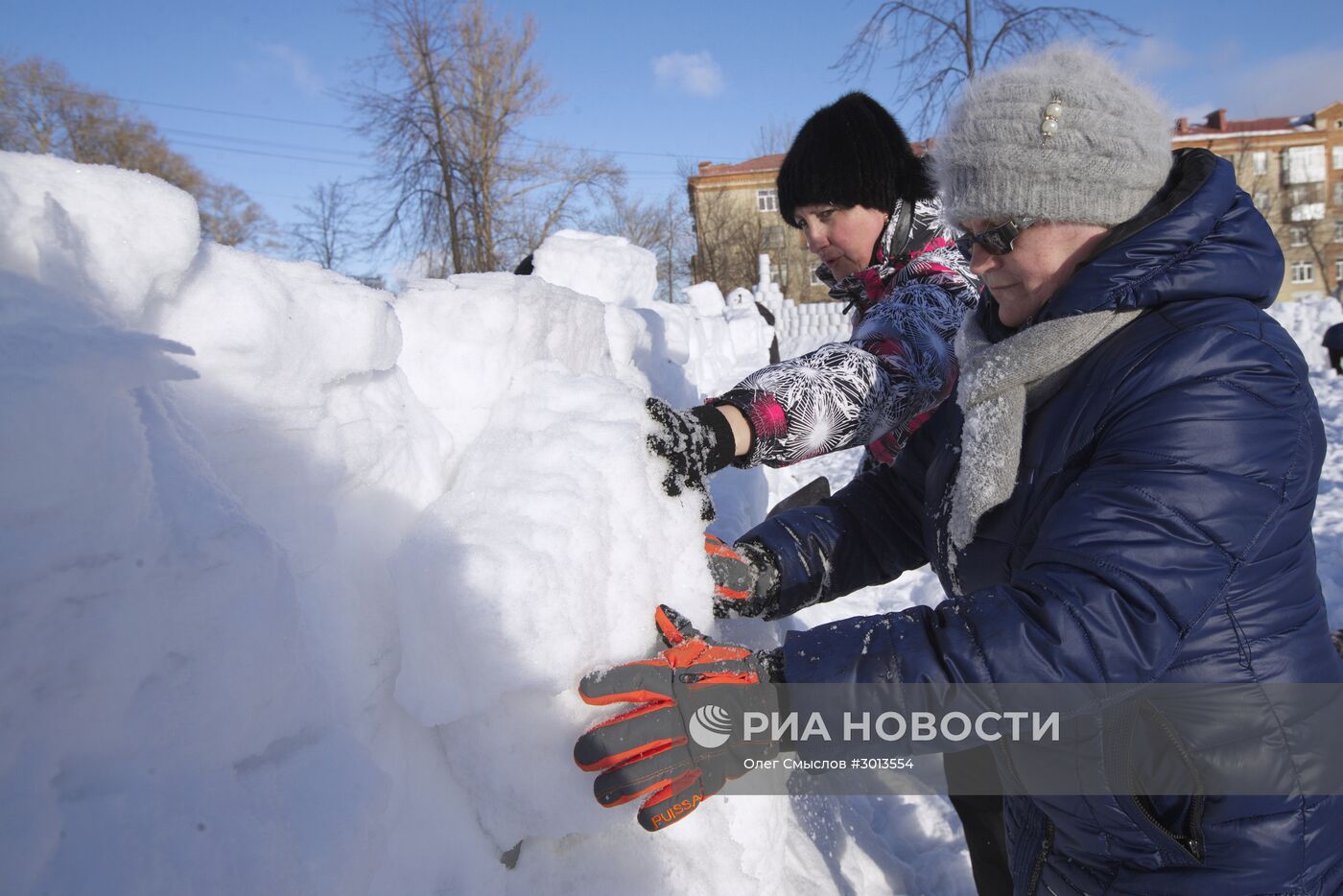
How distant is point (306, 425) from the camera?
124cm

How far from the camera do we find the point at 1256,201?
32.5m

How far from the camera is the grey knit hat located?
123cm

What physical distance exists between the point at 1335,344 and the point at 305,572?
11.1m

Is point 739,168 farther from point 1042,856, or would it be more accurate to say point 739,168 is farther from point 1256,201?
point 1042,856

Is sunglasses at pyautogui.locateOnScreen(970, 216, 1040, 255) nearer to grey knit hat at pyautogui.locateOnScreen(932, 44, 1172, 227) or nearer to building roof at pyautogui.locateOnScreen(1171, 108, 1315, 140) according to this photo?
grey knit hat at pyautogui.locateOnScreen(932, 44, 1172, 227)

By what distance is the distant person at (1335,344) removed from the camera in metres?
8.73

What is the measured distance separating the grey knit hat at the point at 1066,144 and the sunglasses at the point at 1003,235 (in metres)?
0.02

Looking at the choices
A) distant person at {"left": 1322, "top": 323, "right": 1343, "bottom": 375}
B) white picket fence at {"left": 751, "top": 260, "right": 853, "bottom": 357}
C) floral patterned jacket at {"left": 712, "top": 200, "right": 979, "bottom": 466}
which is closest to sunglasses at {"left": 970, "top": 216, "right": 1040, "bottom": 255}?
floral patterned jacket at {"left": 712, "top": 200, "right": 979, "bottom": 466}

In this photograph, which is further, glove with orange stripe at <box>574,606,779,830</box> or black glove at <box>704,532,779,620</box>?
black glove at <box>704,532,779,620</box>

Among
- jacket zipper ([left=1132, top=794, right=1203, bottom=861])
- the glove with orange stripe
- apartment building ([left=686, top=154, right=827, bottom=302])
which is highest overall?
apartment building ([left=686, top=154, right=827, bottom=302])

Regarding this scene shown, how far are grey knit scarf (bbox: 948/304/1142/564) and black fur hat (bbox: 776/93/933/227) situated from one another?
832 mm

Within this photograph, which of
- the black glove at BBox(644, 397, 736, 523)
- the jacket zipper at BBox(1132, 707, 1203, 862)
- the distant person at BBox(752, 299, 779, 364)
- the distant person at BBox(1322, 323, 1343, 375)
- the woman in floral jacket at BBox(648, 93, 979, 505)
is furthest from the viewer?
the distant person at BBox(752, 299, 779, 364)

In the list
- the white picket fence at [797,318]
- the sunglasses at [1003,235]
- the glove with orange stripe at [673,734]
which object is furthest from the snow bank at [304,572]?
the white picket fence at [797,318]

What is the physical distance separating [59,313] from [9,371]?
0.11m
